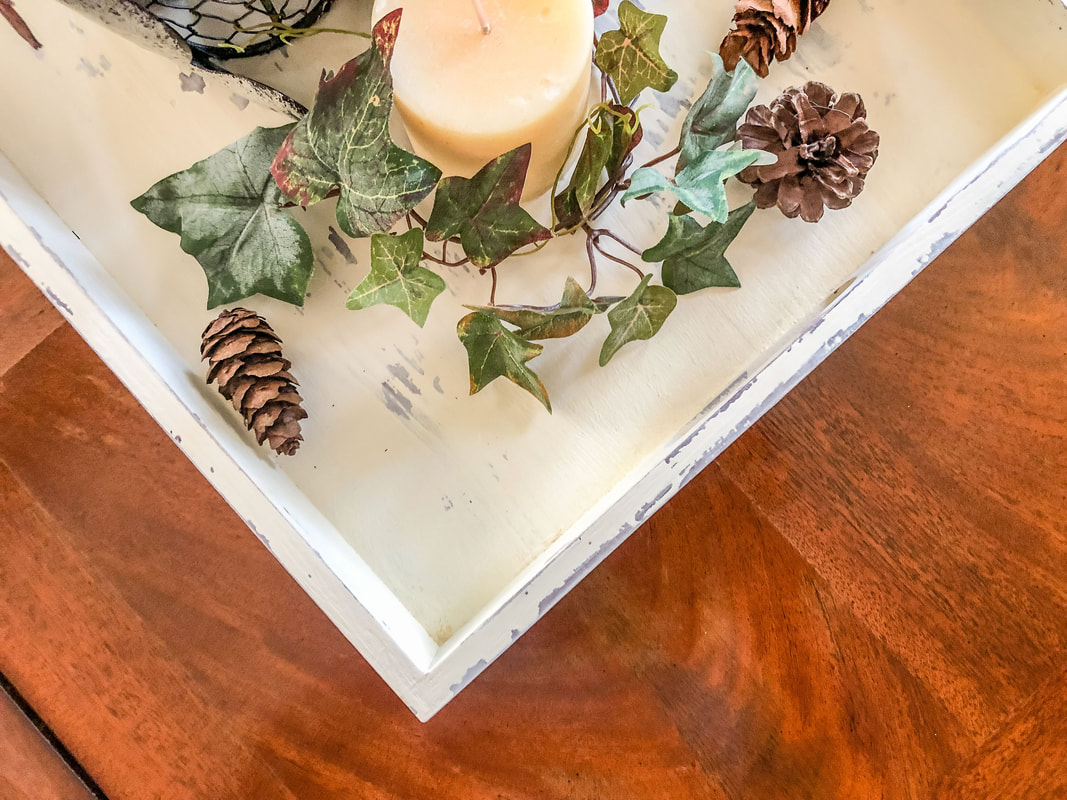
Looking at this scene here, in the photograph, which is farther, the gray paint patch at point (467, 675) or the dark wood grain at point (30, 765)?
the dark wood grain at point (30, 765)

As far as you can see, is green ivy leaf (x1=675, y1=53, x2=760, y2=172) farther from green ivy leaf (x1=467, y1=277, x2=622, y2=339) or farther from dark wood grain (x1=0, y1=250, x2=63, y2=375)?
dark wood grain (x1=0, y1=250, x2=63, y2=375)

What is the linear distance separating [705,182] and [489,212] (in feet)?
0.31

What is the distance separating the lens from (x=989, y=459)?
48 cm

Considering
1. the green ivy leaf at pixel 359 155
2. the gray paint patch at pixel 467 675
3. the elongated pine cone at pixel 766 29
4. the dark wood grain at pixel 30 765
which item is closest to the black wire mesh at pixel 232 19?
the green ivy leaf at pixel 359 155

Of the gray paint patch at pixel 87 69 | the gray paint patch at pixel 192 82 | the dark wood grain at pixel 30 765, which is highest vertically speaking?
the gray paint patch at pixel 192 82

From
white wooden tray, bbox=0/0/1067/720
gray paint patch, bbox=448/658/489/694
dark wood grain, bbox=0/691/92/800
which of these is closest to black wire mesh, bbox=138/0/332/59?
white wooden tray, bbox=0/0/1067/720

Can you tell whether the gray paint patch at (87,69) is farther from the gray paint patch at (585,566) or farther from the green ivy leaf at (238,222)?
the gray paint patch at (585,566)

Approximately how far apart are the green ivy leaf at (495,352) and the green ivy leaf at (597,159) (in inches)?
2.8

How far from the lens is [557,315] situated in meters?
0.34

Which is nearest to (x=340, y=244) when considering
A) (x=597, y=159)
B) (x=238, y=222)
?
(x=238, y=222)

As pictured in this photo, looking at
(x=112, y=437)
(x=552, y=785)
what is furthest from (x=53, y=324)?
(x=552, y=785)

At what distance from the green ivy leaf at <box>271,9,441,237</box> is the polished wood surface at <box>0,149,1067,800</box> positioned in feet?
0.86

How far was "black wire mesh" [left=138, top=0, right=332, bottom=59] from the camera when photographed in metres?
0.38

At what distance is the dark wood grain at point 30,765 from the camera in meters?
0.49
